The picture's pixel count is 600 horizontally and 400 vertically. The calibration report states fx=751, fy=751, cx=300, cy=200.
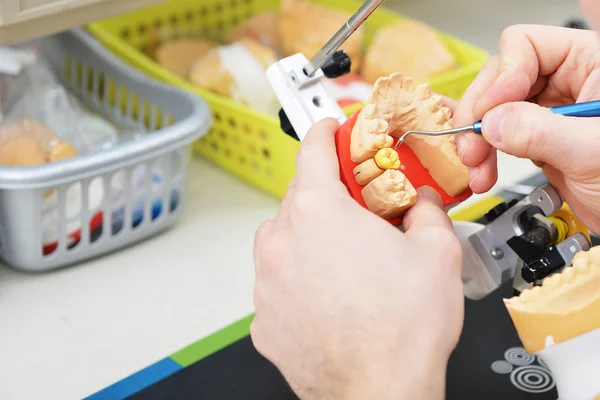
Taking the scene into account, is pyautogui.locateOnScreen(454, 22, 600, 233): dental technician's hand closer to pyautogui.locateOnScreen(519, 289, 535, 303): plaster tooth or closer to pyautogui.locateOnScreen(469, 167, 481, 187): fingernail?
pyautogui.locateOnScreen(469, 167, 481, 187): fingernail

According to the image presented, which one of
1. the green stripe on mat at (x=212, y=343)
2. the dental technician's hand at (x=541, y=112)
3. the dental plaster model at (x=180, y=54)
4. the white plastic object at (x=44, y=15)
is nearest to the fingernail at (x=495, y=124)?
the dental technician's hand at (x=541, y=112)

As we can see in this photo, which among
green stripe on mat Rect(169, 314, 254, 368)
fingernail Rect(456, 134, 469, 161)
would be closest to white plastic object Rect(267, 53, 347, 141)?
fingernail Rect(456, 134, 469, 161)

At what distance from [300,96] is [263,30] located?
529 millimetres

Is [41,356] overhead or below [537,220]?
below

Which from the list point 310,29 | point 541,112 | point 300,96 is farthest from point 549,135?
point 310,29

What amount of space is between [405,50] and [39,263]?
61 cm

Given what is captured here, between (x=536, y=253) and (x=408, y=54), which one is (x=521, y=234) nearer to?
(x=536, y=253)

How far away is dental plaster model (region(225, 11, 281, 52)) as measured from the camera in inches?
47.8

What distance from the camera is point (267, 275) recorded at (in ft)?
1.91

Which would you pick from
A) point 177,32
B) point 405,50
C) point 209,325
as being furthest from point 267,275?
point 177,32

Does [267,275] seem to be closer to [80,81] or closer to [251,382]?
[251,382]

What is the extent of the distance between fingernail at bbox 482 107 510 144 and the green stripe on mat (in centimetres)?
34

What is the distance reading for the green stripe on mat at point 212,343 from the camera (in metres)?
0.76

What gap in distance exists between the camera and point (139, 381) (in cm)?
73
